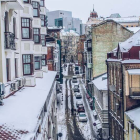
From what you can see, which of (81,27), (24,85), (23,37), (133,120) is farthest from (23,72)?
(81,27)

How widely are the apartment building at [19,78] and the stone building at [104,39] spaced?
15.4m

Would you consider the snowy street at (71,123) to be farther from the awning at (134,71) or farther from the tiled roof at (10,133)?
the tiled roof at (10,133)

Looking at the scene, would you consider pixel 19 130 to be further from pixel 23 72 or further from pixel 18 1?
pixel 23 72

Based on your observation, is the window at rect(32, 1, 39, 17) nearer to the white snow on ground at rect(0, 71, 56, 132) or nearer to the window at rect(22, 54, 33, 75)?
the window at rect(22, 54, 33, 75)

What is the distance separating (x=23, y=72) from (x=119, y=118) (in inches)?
340

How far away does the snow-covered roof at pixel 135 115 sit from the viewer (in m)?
15.9

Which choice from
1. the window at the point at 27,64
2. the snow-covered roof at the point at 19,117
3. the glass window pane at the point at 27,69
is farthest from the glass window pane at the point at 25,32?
the snow-covered roof at the point at 19,117

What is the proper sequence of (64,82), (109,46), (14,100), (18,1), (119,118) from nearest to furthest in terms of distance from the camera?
(14,100), (18,1), (119,118), (109,46), (64,82)

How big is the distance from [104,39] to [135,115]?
20665 mm

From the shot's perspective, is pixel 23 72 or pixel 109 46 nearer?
pixel 23 72

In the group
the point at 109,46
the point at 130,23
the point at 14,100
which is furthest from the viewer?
the point at 130,23

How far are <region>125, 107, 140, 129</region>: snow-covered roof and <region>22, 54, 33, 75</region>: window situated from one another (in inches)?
276

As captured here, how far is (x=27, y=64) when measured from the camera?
1702 centimetres

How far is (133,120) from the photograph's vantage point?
16.5 metres
